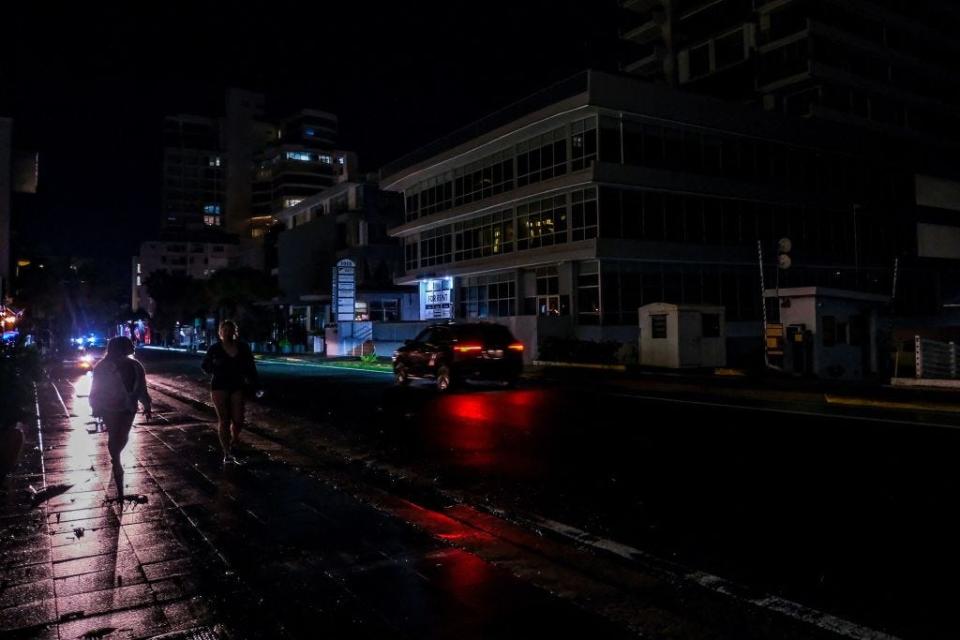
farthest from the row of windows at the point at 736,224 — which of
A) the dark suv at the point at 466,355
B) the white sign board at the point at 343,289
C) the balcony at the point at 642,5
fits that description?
the balcony at the point at 642,5

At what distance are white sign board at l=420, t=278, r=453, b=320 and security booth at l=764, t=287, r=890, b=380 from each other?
26.8m

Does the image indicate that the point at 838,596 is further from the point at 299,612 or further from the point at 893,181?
the point at 893,181

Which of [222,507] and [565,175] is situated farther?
[565,175]

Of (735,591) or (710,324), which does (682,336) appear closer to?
(710,324)

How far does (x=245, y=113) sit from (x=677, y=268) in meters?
128

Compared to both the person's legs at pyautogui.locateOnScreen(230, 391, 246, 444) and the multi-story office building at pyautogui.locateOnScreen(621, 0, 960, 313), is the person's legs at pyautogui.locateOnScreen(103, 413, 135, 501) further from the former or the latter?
the multi-story office building at pyautogui.locateOnScreen(621, 0, 960, 313)

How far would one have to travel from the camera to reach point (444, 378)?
19234mm

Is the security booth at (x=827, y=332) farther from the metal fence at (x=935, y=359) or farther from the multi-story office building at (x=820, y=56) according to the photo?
the multi-story office building at (x=820, y=56)

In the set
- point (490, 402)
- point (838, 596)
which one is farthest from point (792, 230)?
point (838, 596)

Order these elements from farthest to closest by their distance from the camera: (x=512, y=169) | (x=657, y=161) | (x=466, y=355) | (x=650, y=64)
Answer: (x=650, y=64) → (x=512, y=169) → (x=657, y=161) → (x=466, y=355)

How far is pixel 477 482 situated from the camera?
815cm

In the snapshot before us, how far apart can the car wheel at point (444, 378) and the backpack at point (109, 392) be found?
12.0m

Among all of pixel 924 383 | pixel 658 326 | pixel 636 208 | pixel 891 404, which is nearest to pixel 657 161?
pixel 636 208

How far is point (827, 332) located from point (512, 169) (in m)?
22.4
